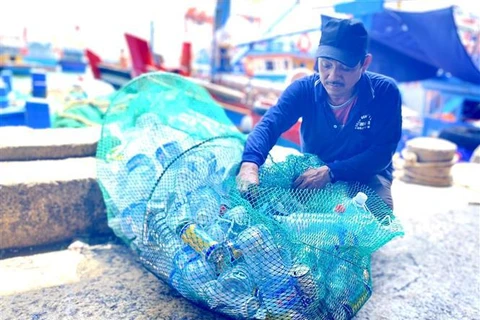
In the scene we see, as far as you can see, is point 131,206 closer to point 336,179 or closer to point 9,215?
point 9,215

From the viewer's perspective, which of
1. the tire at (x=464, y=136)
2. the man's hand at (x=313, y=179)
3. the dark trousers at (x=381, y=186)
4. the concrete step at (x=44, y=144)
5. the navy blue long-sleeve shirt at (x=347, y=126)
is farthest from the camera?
the tire at (x=464, y=136)

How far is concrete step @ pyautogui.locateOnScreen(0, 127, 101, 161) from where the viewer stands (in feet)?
9.87

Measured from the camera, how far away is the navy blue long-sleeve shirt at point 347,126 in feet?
7.72

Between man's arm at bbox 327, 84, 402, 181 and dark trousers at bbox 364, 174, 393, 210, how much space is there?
135 millimetres

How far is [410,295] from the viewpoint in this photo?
2387 millimetres

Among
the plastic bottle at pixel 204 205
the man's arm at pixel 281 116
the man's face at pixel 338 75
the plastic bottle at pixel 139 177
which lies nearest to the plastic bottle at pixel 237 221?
the plastic bottle at pixel 204 205

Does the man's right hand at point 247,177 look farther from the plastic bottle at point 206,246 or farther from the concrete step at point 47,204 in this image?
the concrete step at point 47,204

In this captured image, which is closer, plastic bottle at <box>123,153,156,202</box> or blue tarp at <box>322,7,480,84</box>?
plastic bottle at <box>123,153,156,202</box>

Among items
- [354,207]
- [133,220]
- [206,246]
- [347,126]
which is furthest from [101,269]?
[347,126]

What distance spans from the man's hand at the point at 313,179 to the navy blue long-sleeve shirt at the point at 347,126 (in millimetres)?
65

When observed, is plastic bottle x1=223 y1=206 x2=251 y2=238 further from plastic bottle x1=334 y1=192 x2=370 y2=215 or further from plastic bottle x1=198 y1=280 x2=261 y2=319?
plastic bottle x1=334 y1=192 x2=370 y2=215

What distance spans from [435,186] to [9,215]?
176 inches

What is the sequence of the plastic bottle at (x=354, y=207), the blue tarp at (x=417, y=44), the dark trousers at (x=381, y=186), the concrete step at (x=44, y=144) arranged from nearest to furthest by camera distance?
the plastic bottle at (x=354, y=207), the dark trousers at (x=381, y=186), the concrete step at (x=44, y=144), the blue tarp at (x=417, y=44)

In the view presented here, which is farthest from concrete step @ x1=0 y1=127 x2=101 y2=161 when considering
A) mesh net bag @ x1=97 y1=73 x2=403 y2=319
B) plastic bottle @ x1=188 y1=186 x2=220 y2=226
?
plastic bottle @ x1=188 y1=186 x2=220 y2=226
